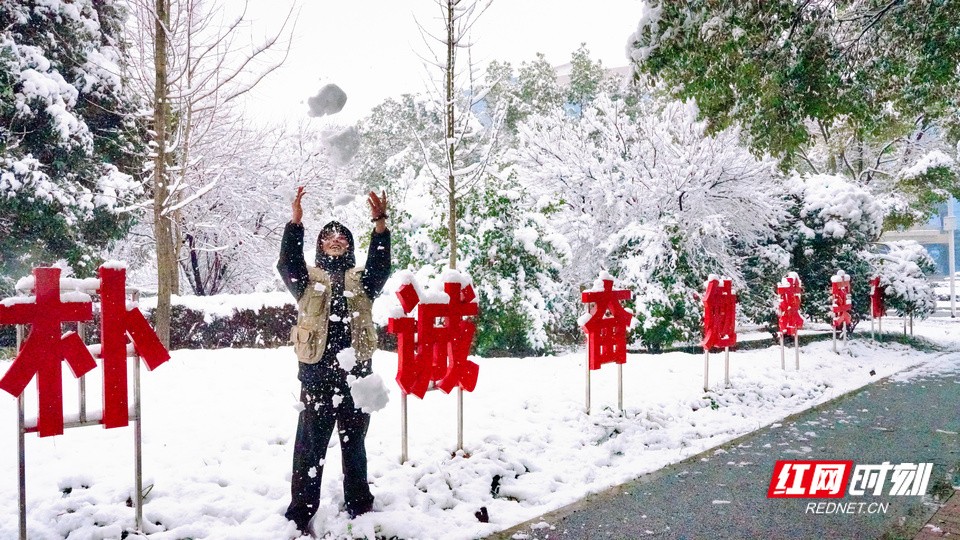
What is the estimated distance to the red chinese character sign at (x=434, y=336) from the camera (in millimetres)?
4766

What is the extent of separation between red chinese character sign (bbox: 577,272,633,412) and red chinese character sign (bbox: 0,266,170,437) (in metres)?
4.22

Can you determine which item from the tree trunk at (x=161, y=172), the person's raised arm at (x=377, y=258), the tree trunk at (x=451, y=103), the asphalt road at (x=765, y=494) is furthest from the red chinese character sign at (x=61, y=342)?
the tree trunk at (x=451, y=103)

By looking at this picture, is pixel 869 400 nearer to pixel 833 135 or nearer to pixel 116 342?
pixel 116 342

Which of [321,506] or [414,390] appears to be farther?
[414,390]

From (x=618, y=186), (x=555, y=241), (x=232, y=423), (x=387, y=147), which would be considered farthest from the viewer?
(x=387, y=147)

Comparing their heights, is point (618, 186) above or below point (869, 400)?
above

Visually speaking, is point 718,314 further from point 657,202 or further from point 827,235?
point 827,235

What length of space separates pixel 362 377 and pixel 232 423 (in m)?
1.99

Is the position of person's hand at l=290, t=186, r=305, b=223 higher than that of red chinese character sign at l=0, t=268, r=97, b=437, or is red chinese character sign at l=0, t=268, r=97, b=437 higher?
person's hand at l=290, t=186, r=305, b=223

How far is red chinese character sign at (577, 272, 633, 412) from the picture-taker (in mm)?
6668

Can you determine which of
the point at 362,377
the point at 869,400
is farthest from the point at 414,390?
the point at 869,400

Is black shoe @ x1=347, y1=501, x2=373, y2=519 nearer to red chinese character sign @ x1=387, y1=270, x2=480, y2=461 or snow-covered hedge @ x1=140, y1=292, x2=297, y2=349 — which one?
red chinese character sign @ x1=387, y1=270, x2=480, y2=461

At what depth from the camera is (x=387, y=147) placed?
29.2 meters

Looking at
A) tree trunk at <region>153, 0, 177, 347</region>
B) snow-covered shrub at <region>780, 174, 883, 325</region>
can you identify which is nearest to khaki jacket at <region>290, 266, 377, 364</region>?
tree trunk at <region>153, 0, 177, 347</region>
